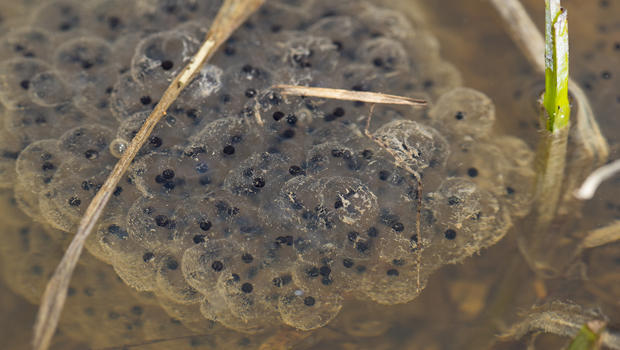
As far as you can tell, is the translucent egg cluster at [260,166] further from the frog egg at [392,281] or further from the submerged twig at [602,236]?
the submerged twig at [602,236]

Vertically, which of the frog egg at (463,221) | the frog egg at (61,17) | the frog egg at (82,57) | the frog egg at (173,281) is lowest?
the frog egg at (173,281)

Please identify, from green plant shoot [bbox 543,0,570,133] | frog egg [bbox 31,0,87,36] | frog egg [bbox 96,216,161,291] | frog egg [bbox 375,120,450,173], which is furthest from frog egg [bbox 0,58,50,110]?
green plant shoot [bbox 543,0,570,133]

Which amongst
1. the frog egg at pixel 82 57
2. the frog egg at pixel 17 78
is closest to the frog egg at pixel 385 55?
the frog egg at pixel 82 57

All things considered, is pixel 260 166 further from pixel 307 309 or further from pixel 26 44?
→ pixel 26 44

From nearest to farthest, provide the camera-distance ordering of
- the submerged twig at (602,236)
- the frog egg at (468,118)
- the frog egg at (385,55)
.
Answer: the submerged twig at (602,236), the frog egg at (468,118), the frog egg at (385,55)

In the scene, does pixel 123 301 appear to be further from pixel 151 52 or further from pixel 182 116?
pixel 151 52

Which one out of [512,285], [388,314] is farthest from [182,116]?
[512,285]
